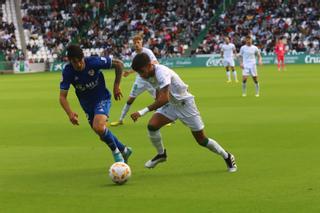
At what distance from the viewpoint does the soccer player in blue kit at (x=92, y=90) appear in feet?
35.3

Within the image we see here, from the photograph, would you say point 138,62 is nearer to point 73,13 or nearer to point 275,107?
point 275,107

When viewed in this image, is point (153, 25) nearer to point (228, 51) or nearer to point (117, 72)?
point (228, 51)

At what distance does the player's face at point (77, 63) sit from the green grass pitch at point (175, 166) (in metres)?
1.68

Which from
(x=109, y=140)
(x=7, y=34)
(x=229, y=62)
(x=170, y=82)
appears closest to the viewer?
(x=170, y=82)

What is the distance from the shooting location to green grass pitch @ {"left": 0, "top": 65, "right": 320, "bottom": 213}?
855cm

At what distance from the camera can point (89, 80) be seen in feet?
36.3

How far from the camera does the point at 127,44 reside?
62.0 m

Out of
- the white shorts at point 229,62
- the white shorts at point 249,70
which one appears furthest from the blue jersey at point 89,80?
the white shorts at point 229,62

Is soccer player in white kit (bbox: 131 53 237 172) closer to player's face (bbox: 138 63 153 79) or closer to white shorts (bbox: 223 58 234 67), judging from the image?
player's face (bbox: 138 63 153 79)

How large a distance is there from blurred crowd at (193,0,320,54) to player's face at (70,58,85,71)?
46789mm

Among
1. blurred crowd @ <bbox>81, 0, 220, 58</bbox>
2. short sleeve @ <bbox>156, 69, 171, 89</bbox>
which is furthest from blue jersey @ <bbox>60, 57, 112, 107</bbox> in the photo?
blurred crowd @ <bbox>81, 0, 220, 58</bbox>

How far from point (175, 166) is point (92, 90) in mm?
1860

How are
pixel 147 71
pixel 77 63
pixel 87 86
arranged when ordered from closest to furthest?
pixel 147 71, pixel 77 63, pixel 87 86

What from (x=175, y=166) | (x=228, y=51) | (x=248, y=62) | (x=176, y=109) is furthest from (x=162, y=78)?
(x=228, y=51)
